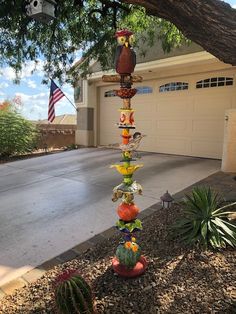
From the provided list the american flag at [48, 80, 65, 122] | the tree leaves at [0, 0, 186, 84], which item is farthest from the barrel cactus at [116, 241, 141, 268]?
the american flag at [48, 80, 65, 122]

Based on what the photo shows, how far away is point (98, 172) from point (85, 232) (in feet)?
11.7

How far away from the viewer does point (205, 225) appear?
3346 mm

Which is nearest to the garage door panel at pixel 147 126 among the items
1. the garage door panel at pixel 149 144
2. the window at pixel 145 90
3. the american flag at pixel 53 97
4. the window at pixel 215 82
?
the garage door panel at pixel 149 144

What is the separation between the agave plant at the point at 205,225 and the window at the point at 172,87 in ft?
21.1

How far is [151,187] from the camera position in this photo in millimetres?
5914

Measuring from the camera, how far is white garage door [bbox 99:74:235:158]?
29.0 feet

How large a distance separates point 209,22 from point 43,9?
3435 millimetres

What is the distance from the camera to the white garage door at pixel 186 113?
885 centimetres

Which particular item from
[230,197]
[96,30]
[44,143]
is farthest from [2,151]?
[230,197]

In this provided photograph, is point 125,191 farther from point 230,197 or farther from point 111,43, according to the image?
point 111,43

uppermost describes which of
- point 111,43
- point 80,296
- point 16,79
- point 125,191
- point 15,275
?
point 111,43

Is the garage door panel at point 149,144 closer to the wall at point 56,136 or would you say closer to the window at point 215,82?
the window at point 215,82

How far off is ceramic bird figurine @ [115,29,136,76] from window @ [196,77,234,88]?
6.77m

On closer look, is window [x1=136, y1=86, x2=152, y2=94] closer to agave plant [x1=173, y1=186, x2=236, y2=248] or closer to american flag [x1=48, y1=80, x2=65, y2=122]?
american flag [x1=48, y1=80, x2=65, y2=122]
